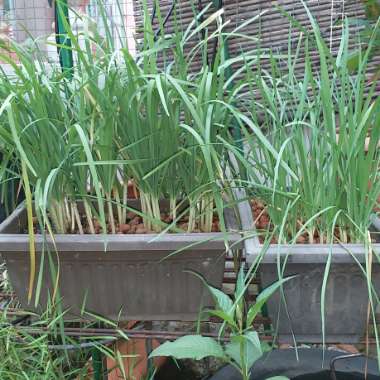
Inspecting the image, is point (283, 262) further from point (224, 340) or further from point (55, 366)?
point (55, 366)

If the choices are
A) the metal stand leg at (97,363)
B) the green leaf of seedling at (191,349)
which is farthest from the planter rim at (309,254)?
the metal stand leg at (97,363)

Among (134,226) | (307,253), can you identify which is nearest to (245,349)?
(307,253)

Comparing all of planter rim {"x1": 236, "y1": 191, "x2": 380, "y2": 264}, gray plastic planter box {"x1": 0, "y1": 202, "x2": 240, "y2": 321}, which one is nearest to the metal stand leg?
gray plastic planter box {"x1": 0, "y1": 202, "x2": 240, "y2": 321}

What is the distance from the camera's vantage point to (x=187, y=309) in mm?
768

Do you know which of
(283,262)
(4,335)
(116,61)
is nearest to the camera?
(283,262)

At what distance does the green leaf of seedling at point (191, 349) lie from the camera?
2.09ft

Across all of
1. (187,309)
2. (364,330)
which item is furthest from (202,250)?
(364,330)

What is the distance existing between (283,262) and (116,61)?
1.21 ft

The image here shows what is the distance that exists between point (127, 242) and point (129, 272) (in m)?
0.06

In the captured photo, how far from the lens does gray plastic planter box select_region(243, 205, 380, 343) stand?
0.66m

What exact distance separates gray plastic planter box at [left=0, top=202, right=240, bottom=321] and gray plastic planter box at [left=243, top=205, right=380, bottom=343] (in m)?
0.07

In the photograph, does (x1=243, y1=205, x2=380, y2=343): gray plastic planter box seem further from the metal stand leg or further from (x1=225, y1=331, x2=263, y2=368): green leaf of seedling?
the metal stand leg

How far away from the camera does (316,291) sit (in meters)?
0.69

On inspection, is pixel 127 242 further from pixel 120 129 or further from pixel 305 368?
pixel 305 368
